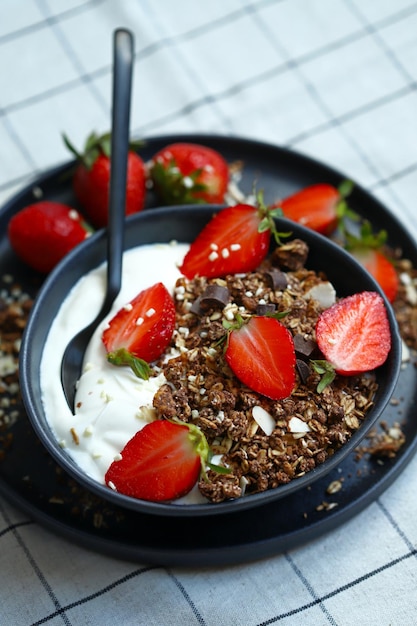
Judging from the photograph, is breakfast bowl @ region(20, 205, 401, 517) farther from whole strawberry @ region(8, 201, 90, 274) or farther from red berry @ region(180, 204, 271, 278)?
whole strawberry @ region(8, 201, 90, 274)

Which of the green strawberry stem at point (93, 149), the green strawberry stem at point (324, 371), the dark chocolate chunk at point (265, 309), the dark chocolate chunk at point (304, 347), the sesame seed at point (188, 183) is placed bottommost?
A: the green strawberry stem at point (324, 371)

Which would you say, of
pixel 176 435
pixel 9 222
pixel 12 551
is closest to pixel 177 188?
pixel 9 222

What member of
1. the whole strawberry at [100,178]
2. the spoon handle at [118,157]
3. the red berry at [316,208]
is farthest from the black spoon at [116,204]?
the red berry at [316,208]

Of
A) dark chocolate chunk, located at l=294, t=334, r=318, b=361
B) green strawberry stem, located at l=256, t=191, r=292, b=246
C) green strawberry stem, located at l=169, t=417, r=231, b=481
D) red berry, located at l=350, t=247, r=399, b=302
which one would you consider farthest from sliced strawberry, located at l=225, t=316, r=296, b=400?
red berry, located at l=350, t=247, r=399, b=302

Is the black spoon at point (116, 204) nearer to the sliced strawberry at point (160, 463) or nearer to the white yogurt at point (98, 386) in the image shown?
the white yogurt at point (98, 386)

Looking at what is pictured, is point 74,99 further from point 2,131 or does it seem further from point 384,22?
point 384,22

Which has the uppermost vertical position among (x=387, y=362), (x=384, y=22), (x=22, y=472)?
(x=384, y=22)

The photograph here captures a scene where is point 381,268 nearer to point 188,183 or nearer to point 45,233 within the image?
point 188,183
